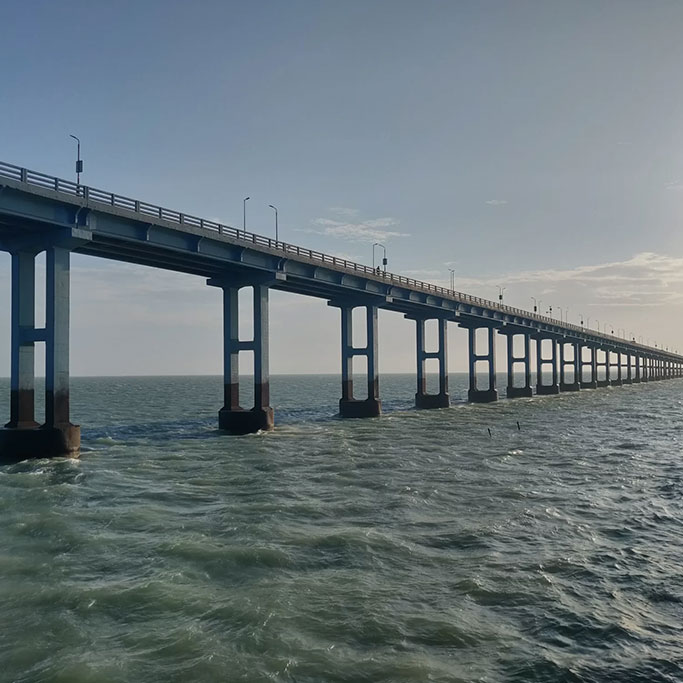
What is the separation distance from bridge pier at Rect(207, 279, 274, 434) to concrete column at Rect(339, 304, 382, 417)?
17.4 m

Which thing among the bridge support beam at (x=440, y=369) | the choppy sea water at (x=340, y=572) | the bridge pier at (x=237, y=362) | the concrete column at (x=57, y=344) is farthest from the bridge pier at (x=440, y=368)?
the concrete column at (x=57, y=344)

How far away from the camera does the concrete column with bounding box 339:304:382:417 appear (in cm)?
7150

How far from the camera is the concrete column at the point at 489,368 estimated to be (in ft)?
340

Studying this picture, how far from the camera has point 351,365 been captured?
243 ft

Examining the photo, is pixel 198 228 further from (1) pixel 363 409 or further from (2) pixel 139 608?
(2) pixel 139 608

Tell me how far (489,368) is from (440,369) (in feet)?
58.1

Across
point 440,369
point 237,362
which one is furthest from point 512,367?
point 237,362

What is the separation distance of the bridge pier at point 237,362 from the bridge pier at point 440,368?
3675 centimetres

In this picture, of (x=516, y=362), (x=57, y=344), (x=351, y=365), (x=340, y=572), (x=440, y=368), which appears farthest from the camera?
A: (x=516, y=362)

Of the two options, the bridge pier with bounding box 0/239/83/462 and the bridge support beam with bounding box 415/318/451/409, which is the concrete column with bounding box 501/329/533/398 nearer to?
the bridge support beam with bounding box 415/318/451/409

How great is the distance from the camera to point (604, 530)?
20.7 metres

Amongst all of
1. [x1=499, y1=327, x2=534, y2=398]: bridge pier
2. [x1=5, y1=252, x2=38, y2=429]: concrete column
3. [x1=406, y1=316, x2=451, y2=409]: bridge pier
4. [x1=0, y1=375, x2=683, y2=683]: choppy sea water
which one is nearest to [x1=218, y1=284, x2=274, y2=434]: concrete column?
[x1=5, y1=252, x2=38, y2=429]: concrete column

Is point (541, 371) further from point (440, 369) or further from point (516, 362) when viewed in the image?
point (440, 369)

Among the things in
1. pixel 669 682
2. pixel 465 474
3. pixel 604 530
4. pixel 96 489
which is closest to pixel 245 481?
pixel 96 489
